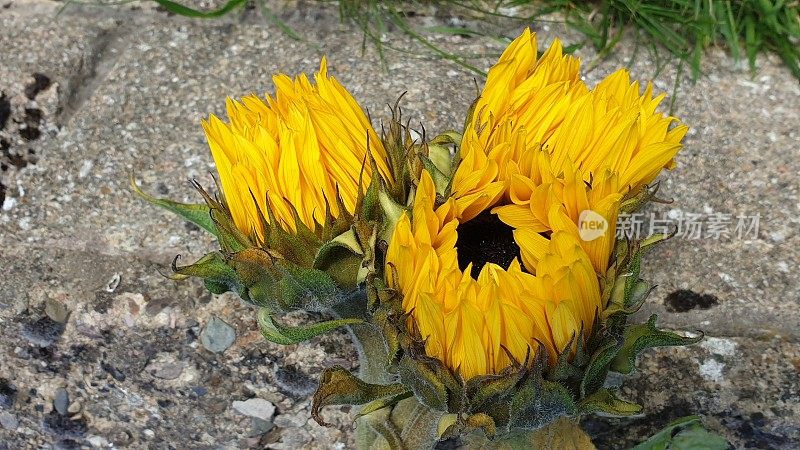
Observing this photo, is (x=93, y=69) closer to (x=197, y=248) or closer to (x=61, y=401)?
(x=197, y=248)

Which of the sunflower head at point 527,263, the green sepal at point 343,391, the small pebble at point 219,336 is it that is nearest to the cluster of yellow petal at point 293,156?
the sunflower head at point 527,263

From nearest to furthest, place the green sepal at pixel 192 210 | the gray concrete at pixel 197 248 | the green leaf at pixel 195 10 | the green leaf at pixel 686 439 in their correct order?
1. the green sepal at pixel 192 210
2. the green leaf at pixel 686 439
3. the gray concrete at pixel 197 248
4. the green leaf at pixel 195 10

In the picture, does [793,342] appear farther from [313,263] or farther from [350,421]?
[313,263]

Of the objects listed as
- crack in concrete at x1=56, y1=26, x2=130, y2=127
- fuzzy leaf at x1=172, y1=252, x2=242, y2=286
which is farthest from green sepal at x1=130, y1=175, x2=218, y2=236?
crack in concrete at x1=56, y1=26, x2=130, y2=127

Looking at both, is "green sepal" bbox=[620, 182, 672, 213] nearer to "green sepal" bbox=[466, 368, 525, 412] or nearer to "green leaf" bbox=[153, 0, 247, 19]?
"green sepal" bbox=[466, 368, 525, 412]

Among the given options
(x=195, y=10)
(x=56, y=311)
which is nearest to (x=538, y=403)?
(x=56, y=311)

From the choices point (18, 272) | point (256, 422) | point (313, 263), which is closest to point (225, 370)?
point (256, 422)

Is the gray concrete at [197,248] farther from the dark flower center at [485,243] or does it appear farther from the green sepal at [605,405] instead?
the dark flower center at [485,243]
